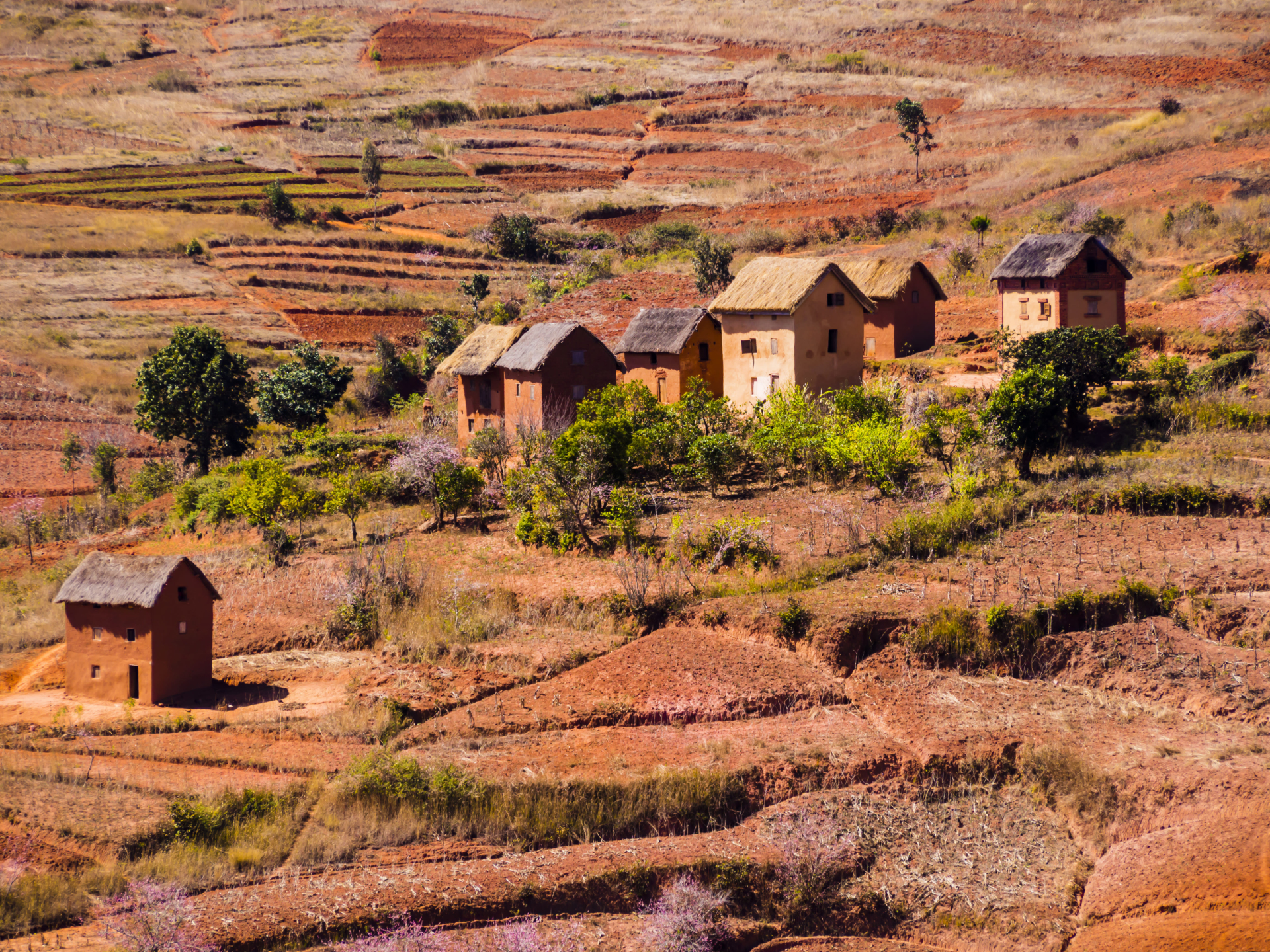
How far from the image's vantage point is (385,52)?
112688 mm

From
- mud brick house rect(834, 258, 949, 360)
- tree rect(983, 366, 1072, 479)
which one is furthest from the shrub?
mud brick house rect(834, 258, 949, 360)

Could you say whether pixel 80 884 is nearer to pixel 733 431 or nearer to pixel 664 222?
pixel 733 431

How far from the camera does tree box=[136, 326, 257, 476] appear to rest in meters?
40.8

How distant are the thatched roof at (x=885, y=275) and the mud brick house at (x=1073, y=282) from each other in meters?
3.59

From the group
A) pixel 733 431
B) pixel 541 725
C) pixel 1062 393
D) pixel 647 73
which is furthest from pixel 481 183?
pixel 541 725

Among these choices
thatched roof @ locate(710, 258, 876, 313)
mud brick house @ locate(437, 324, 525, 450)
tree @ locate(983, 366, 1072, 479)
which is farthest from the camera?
mud brick house @ locate(437, 324, 525, 450)

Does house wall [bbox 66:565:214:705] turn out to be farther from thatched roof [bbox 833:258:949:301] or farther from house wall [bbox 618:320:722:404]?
thatched roof [bbox 833:258:949:301]

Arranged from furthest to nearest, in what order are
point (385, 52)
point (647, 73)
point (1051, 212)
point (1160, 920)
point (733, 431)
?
point (385, 52), point (647, 73), point (1051, 212), point (733, 431), point (1160, 920)

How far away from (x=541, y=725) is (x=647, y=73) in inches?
3600

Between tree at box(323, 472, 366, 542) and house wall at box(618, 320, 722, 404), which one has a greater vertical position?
house wall at box(618, 320, 722, 404)

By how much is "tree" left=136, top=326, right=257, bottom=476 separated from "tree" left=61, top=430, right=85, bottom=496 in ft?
15.3

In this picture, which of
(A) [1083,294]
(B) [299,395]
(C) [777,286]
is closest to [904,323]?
(A) [1083,294]

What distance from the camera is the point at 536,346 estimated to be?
1346 inches

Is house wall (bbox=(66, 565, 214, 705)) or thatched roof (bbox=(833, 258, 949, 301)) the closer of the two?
house wall (bbox=(66, 565, 214, 705))
